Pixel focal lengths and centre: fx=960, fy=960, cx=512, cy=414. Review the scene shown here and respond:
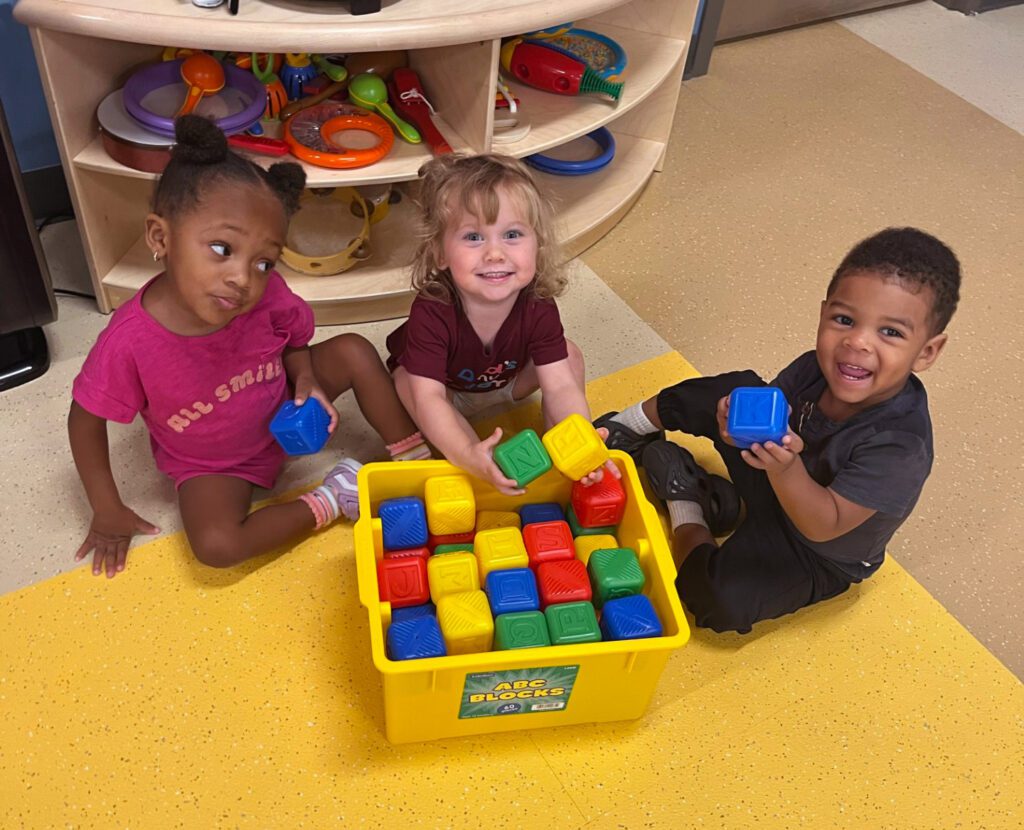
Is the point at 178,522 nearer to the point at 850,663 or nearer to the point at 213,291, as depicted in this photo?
the point at 213,291

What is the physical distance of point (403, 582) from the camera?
123 centimetres

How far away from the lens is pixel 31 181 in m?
1.83

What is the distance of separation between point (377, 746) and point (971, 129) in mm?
2266

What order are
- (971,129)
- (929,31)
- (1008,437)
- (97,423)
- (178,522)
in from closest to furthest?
(97,423)
(178,522)
(1008,437)
(971,129)
(929,31)

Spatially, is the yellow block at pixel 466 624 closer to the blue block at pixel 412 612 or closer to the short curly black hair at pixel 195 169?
the blue block at pixel 412 612

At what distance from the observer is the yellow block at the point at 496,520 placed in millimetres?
1342

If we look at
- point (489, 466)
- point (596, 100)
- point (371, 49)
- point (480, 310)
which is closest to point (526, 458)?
point (489, 466)

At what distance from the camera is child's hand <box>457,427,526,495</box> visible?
4.08ft

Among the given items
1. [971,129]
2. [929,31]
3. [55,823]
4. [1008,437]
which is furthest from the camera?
[929,31]

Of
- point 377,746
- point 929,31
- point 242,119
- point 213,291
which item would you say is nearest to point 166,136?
point 242,119

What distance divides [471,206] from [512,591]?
493 millimetres

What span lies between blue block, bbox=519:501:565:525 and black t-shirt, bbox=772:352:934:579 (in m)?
0.34

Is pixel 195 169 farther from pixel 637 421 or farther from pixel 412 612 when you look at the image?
pixel 637 421

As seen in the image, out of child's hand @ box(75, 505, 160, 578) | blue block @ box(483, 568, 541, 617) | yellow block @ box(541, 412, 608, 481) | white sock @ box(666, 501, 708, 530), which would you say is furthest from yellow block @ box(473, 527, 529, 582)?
child's hand @ box(75, 505, 160, 578)
